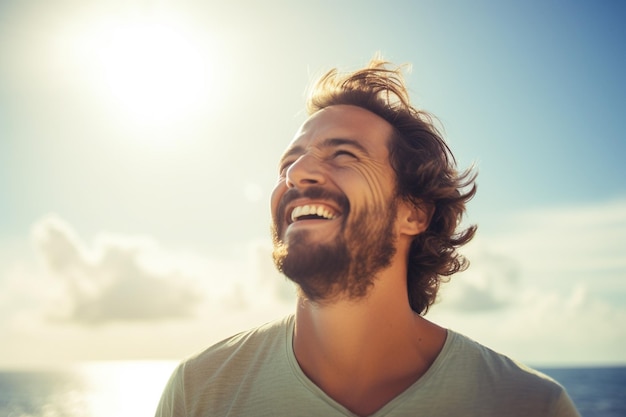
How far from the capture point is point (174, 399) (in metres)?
3.16

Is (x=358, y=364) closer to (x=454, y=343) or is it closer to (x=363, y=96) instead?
(x=454, y=343)

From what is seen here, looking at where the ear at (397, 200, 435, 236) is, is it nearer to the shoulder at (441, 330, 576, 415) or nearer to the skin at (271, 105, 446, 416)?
the skin at (271, 105, 446, 416)

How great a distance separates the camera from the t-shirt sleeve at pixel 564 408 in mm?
2736

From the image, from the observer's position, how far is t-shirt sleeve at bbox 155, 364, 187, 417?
3.12 m

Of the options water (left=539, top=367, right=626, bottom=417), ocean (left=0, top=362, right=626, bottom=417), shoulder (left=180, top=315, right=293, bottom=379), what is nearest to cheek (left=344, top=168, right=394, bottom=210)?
shoulder (left=180, top=315, right=293, bottom=379)

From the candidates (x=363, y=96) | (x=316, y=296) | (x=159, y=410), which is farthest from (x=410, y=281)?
(x=159, y=410)

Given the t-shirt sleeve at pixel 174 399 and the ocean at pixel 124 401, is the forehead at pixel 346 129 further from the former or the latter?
the ocean at pixel 124 401

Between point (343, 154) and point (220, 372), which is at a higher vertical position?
point (343, 154)

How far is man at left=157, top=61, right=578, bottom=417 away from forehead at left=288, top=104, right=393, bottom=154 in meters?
0.01

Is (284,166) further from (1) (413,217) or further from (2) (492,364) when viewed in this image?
(2) (492,364)

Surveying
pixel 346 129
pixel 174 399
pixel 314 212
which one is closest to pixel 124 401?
pixel 174 399

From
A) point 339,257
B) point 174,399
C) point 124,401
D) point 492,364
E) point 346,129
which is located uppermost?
point 124,401

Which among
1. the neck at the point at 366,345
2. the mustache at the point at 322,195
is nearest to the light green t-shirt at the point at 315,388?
the neck at the point at 366,345

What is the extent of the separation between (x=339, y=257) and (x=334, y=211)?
0.99 ft
